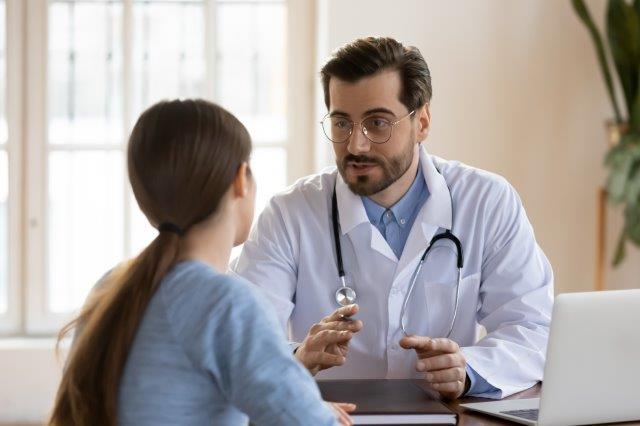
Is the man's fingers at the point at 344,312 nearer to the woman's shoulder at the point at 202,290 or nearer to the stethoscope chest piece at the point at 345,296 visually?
the stethoscope chest piece at the point at 345,296

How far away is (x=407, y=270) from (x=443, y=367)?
414 millimetres

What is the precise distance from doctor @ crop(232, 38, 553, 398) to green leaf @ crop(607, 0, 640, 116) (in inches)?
61.4

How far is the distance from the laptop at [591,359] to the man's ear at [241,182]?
0.61 m

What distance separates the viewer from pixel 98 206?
407cm

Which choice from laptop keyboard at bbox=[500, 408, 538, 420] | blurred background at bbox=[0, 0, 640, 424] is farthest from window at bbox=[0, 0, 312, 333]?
laptop keyboard at bbox=[500, 408, 538, 420]

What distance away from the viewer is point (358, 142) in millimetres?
2387

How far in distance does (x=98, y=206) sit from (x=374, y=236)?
1967 millimetres

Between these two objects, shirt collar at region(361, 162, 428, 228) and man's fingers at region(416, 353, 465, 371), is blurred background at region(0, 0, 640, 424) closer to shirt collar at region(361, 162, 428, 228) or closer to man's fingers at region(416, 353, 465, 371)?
shirt collar at region(361, 162, 428, 228)

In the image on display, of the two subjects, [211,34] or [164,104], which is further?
[211,34]

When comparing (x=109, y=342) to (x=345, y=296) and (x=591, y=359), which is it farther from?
(x=345, y=296)

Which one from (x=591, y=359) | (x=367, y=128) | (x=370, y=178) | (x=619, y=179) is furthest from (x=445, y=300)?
(x=619, y=179)

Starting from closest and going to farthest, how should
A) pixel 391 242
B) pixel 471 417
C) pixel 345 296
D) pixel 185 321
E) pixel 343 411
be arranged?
pixel 185 321
pixel 343 411
pixel 471 417
pixel 345 296
pixel 391 242

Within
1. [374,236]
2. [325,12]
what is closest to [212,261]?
[374,236]

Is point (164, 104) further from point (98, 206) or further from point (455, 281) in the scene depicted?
point (98, 206)
